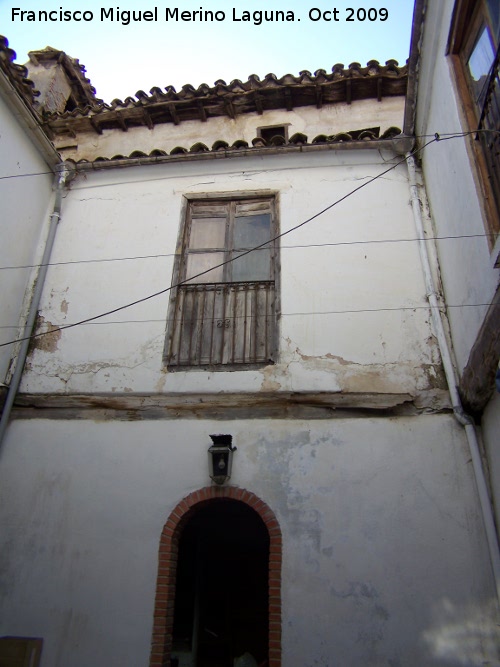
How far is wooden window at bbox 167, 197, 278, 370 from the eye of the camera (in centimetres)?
548

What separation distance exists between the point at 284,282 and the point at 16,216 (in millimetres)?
3417

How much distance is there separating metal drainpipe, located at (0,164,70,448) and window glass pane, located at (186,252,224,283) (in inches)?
72.8

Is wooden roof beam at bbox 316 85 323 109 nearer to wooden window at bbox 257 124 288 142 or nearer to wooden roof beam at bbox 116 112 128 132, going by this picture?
wooden window at bbox 257 124 288 142

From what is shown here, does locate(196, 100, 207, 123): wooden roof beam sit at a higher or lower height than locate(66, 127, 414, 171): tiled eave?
higher

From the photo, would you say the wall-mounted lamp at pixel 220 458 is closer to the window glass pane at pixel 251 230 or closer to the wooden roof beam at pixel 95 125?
the window glass pane at pixel 251 230

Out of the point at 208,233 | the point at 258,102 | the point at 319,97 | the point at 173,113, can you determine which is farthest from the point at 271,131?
the point at 208,233

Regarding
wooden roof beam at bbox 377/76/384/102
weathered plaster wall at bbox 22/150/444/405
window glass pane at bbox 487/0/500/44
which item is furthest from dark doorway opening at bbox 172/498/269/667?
wooden roof beam at bbox 377/76/384/102

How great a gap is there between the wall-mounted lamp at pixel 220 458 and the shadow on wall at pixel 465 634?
213 centimetres

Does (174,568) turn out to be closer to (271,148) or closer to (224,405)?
(224,405)

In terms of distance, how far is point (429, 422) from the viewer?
15.6 ft

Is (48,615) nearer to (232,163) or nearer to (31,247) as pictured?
(31,247)

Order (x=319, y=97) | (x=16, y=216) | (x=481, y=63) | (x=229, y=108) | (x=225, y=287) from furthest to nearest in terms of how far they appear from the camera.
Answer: (x=229, y=108) < (x=319, y=97) < (x=16, y=216) < (x=225, y=287) < (x=481, y=63)

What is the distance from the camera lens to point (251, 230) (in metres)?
6.32

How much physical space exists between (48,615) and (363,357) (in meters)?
3.91
